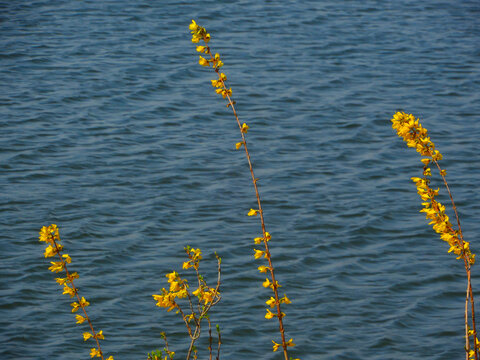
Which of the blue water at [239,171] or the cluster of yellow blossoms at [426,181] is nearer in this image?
the cluster of yellow blossoms at [426,181]

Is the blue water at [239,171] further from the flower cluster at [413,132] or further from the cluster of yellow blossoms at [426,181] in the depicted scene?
the flower cluster at [413,132]

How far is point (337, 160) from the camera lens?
9.32 metres

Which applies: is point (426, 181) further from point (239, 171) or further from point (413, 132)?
point (239, 171)

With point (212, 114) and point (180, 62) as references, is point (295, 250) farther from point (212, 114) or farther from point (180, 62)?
point (180, 62)

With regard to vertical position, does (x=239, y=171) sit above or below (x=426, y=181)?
above

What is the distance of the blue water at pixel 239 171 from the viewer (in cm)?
607

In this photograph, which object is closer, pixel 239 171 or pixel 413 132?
pixel 413 132

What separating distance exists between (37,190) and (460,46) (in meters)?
8.78

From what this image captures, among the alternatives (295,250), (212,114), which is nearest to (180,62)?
(212,114)

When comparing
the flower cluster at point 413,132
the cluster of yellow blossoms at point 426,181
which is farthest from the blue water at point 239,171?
the flower cluster at point 413,132

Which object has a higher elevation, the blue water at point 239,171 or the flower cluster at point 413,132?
the blue water at point 239,171

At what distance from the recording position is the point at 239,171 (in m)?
8.94

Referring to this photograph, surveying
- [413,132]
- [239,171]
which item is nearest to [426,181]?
[413,132]

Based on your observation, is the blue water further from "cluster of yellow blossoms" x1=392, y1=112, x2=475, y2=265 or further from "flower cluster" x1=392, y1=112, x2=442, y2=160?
"flower cluster" x1=392, y1=112, x2=442, y2=160
